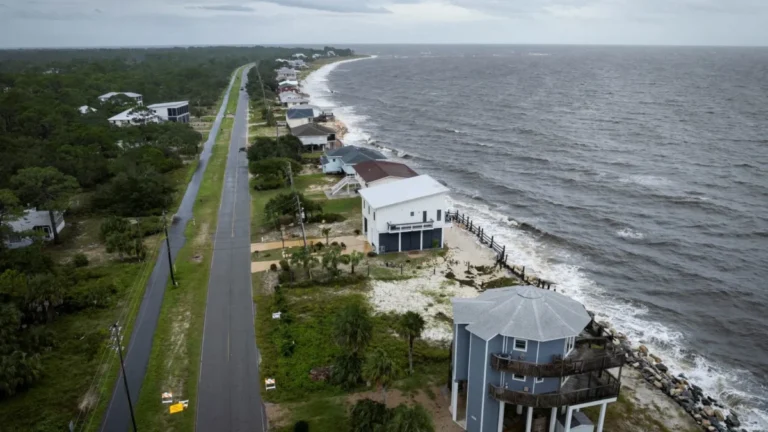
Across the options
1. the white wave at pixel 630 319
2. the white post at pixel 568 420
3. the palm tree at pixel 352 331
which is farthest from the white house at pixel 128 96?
the white post at pixel 568 420

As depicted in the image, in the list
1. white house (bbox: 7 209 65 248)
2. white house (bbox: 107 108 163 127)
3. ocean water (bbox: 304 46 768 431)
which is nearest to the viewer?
ocean water (bbox: 304 46 768 431)

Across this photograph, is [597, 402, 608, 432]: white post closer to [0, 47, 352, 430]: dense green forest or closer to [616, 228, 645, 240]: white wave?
[0, 47, 352, 430]: dense green forest

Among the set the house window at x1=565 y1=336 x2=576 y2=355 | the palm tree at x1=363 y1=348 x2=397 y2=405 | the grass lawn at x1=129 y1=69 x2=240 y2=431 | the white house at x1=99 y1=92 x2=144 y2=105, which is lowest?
the grass lawn at x1=129 y1=69 x2=240 y2=431

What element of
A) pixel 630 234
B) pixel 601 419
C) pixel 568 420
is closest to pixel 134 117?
pixel 630 234

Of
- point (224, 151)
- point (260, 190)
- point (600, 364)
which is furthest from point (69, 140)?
point (600, 364)

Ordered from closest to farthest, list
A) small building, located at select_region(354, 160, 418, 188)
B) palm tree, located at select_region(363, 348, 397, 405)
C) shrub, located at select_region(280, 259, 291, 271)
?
palm tree, located at select_region(363, 348, 397, 405)
shrub, located at select_region(280, 259, 291, 271)
small building, located at select_region(354, 160, 418, 188)

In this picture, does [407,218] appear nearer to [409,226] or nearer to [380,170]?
[409,226]

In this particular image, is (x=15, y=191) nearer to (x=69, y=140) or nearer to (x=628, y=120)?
(x=69, y=140)

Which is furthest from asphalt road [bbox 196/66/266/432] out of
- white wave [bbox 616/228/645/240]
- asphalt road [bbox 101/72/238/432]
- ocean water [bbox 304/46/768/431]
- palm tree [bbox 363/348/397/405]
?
white wave [bbox 616/228/645/240]
